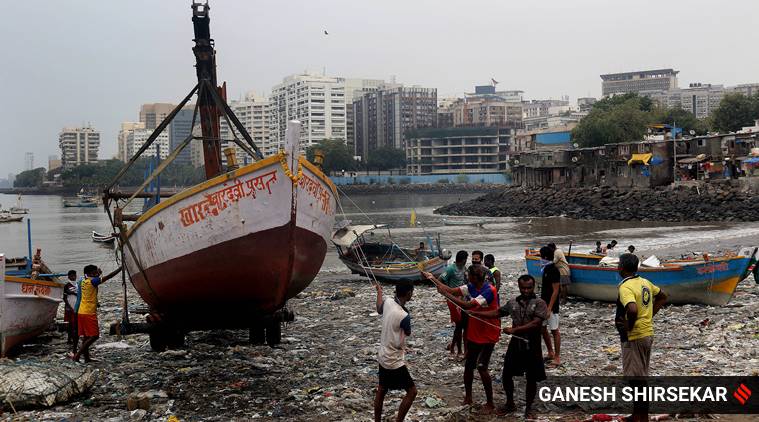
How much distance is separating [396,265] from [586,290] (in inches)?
266

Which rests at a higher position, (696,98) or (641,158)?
(696,98)

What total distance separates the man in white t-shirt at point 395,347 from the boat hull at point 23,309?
6.25m

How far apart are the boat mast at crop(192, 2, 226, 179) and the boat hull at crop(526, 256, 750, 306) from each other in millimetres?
7241

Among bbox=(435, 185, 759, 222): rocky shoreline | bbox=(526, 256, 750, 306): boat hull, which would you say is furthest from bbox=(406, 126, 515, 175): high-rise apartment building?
bbox=(526, 256, 750, 306): boat hull

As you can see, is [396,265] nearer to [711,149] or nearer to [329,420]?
[329,420]

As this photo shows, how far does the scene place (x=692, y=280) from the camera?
40.1 feet

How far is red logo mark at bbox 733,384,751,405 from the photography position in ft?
22.6

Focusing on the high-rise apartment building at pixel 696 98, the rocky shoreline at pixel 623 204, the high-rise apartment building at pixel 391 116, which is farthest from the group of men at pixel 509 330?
the high-rise apartment building at pixel 696 98

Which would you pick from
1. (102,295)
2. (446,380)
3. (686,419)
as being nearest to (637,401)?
(686,419)

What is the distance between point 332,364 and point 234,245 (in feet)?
7.11

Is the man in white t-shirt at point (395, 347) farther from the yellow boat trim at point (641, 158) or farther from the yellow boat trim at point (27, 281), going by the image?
the yellow boat trim at point (641, 158)

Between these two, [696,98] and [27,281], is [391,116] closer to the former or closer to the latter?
[696,98]

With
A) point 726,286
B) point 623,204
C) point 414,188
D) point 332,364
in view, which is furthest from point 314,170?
point 414,188

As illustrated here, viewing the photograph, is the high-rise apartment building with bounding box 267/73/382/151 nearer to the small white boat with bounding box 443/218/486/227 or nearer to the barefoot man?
the small white boat with bounding box 443/218/486/227
